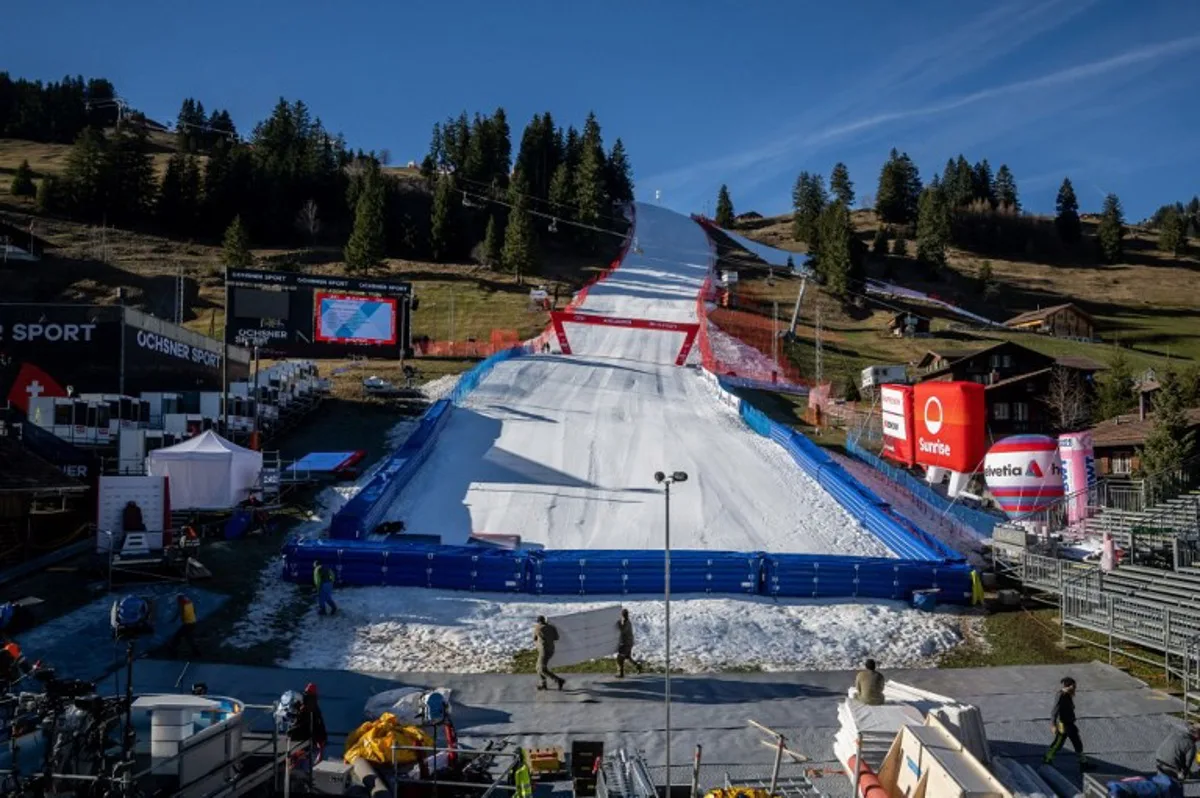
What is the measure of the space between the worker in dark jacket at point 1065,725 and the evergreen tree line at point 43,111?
150m

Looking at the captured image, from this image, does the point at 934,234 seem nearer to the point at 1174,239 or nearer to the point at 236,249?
the point at 1174,239

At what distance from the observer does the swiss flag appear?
31.1 m

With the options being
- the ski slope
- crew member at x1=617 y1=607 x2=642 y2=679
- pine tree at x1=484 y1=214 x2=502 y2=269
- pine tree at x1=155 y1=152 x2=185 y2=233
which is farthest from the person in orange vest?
pine tree at x1=155 y1=152 x2=185 y2=233

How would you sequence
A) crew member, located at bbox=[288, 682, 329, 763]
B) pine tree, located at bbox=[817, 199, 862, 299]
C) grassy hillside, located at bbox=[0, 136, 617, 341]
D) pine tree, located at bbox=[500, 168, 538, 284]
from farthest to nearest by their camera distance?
pine tree, located at bbox=[817, 199, 862, 299], pine tree, located at bbox=[500, 168, 538, 284], grassy hillside, located at bbox=[0, 136, 617, 341], crew member, located at bbox=[288, 682, 329, 763]

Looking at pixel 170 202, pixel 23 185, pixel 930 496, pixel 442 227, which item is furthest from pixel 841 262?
pixel 23 185

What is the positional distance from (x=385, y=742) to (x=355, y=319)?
41.7m

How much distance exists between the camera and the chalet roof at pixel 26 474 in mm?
19203

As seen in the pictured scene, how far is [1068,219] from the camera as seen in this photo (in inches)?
5384

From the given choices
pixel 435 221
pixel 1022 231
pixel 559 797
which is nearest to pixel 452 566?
pixel 559 797

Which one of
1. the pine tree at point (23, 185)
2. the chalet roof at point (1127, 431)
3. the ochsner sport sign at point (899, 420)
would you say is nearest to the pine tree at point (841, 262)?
the chalet roof at point (1127, 431)

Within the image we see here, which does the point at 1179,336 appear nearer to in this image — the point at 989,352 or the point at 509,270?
the point at 989,352

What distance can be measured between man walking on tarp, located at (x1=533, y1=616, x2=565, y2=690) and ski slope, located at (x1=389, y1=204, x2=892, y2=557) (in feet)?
29.1

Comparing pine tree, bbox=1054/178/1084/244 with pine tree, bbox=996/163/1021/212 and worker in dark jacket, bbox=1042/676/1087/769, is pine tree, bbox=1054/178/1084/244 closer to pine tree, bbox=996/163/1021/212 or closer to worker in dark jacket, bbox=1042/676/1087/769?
pine tree, bbox=996/163/1021/212

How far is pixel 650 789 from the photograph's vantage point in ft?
29.2
